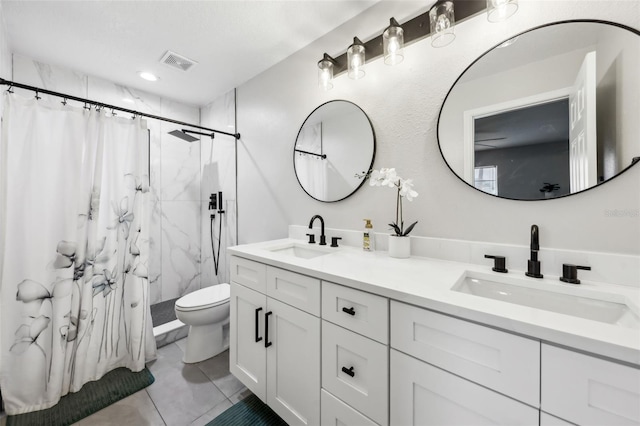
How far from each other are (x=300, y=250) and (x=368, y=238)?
518 mm

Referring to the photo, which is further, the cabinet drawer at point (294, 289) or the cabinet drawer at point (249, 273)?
the cabinet drawer at point (249, 273)

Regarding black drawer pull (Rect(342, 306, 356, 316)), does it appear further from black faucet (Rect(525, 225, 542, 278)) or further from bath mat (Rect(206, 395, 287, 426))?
bath mat (Rect(206, 395, 287, 426))

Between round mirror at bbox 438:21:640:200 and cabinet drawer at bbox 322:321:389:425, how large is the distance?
→ 88cm

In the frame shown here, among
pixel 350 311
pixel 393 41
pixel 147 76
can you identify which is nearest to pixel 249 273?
pixel 350 311

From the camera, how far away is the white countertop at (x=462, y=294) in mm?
551

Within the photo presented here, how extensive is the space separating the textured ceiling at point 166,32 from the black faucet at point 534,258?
1534 mm

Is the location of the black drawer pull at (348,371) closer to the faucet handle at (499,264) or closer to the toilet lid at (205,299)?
the faucet handle at (499,264)

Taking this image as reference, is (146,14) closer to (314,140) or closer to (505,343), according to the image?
(314,140)

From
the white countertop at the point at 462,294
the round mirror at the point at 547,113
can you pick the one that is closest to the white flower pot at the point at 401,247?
the white countertop at the point at 462,294

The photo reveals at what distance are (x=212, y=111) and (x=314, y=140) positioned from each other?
67.6 inches

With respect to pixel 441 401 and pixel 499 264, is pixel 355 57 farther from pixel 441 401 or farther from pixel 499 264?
pixel 441 401

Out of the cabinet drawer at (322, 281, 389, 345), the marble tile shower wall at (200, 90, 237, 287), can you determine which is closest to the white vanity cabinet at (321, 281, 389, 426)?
the cabinet drawer at (322, 281, 389, 345)

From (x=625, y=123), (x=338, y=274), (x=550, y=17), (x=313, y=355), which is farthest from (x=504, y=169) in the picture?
(x=313, y=355)

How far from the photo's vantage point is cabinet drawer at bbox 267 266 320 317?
1084 millimetres
